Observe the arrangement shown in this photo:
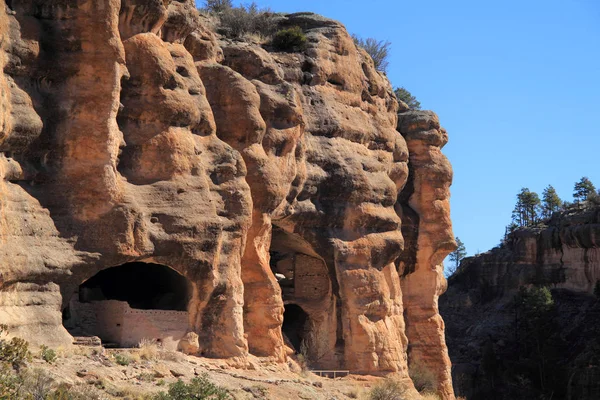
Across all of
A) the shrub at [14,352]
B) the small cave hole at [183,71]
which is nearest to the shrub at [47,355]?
the shrub at [14,352]

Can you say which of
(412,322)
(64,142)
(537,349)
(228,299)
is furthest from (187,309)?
(537,349)

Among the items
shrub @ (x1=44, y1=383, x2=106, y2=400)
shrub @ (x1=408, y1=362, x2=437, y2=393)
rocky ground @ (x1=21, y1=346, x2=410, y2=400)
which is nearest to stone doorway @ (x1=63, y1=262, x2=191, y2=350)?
rocky ground @ (x1=21, y1=346, x2=410, y2=400)

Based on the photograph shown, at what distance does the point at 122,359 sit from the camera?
93.4 ft

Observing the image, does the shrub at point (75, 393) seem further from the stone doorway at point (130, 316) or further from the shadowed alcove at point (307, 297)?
the shadowed alcove at point (307, 297)

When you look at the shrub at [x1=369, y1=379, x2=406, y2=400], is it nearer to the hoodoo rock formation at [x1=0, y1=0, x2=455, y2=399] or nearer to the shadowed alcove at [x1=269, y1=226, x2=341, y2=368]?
the hoodoo rock formation at [x1=0, y1=0, x2=455, y2=399]

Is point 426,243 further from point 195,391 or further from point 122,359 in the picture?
point 195,391

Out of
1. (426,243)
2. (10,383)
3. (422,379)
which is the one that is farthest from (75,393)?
(426,243)

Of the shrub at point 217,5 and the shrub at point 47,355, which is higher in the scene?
the shrub at point 217,5

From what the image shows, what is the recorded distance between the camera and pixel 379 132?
42.0 meters

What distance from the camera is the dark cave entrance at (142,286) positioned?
33.2m

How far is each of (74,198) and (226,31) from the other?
39.3 ft

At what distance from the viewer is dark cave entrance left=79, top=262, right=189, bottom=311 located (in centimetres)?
3322

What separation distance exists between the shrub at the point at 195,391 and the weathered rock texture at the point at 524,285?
38332 mm

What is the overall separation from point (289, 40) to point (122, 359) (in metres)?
15.0
